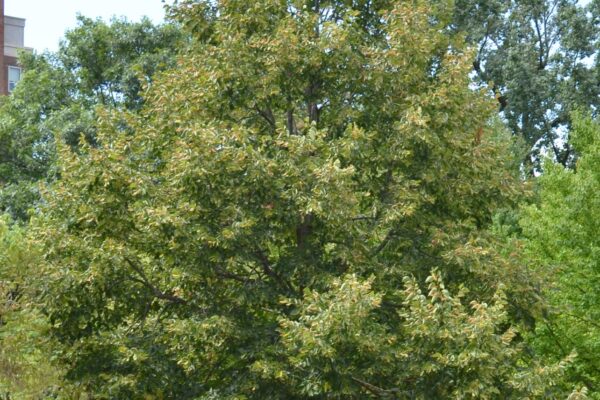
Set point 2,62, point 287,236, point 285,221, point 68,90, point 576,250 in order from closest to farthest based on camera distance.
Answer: point 285,221, point 287,236, point 576,250, point 68,90, point 2,62

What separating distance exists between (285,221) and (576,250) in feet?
30.2

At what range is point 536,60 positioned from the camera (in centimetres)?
5031

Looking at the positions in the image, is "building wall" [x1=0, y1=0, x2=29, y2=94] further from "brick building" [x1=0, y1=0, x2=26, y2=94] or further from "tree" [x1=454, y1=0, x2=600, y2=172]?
"tree" [x1=454, y1=0, x2=600, y2=172]

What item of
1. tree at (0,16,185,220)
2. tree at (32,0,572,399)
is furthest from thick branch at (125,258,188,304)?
tree at (0,16,185,220)

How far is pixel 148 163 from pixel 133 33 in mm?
24949

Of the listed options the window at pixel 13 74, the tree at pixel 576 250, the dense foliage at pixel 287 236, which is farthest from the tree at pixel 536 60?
the window at pixel 13 74

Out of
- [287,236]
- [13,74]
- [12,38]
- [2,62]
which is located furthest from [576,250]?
[12,38]

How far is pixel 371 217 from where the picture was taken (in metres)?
17.6

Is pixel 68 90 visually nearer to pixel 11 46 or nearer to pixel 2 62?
pixel 2 62

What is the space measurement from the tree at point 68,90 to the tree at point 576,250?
18.5 metres

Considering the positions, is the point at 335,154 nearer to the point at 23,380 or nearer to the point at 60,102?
the point at 23,380

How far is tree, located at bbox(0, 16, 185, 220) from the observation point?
42.2 m

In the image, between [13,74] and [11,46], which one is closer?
[13,74]

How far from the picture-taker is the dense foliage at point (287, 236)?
1584cm
